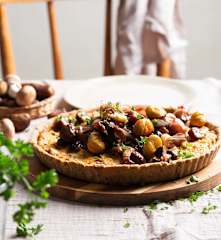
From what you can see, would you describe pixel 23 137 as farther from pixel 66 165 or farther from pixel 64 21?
pixel 64 21

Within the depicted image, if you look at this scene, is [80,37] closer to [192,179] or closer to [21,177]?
[192,179]

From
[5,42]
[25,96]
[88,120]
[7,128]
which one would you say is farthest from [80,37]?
[88,120]

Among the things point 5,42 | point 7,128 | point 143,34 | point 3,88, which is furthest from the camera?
point 143,34

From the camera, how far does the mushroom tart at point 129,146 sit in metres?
1.62

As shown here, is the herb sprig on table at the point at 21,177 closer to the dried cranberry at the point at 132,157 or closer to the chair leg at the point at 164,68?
the dried cranberry at the point at 132,157

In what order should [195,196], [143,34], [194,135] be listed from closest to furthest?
[195,196], [194,135], [143,34]

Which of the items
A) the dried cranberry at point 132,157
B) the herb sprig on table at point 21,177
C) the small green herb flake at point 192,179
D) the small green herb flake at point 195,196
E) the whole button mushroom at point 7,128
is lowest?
the whole button mushroom at point 7,128

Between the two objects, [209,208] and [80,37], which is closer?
[209,208]

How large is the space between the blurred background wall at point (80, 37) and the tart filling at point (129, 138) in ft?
8.30

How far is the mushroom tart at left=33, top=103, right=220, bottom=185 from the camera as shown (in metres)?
1.62

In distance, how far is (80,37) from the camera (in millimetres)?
4383

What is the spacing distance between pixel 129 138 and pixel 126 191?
19 cm

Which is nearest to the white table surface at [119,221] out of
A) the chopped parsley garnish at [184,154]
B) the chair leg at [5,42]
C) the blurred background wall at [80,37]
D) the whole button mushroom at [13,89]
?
the chopped parsley garnish at [184,154]

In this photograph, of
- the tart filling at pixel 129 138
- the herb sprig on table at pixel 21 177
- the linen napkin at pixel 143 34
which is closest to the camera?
the herb sprig on table at pixel 21 177
